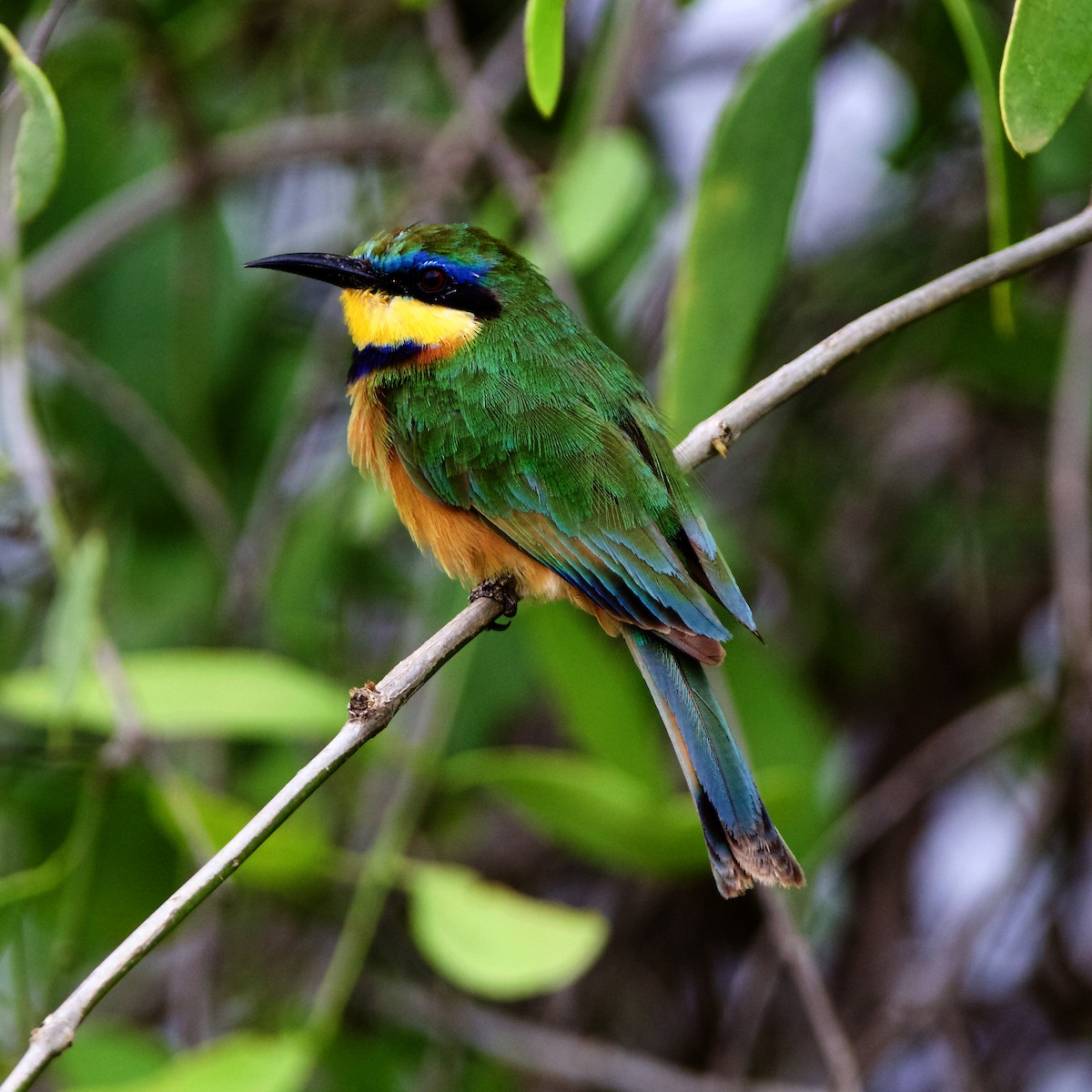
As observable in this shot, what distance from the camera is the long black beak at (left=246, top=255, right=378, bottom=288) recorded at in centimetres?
233

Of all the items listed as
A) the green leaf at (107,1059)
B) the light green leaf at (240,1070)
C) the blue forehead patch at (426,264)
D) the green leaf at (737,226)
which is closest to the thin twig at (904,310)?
the green leaf at (737,226)

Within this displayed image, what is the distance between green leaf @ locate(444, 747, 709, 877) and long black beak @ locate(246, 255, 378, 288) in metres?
0.77

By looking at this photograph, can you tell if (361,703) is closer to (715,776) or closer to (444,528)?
(715,776)

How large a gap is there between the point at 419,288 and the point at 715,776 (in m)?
0.98

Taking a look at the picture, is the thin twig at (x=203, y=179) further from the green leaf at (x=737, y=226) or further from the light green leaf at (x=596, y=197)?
the green leaf at (x=737, y=226)

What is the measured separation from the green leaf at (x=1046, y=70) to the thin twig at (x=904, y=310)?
0.22 m

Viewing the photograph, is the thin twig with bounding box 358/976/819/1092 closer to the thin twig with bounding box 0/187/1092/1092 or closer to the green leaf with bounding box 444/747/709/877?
the green leaf with bounding box 444/747/709/877

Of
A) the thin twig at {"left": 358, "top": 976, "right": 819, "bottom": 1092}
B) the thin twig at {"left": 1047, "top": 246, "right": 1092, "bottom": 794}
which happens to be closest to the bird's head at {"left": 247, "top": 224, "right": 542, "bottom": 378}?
the thin twig at {"left": 1047, "top": 246, "right": 1092, "bottom": 794}

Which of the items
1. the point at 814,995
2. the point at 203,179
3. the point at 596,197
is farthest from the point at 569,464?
the point at 203,179

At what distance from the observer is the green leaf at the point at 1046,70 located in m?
1.48

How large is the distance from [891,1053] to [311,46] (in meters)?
2.53

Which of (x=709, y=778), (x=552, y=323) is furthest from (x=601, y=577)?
(x=552, y=323)

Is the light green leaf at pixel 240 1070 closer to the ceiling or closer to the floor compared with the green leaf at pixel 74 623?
closer to the floor

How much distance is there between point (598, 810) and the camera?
2158 millimetres
